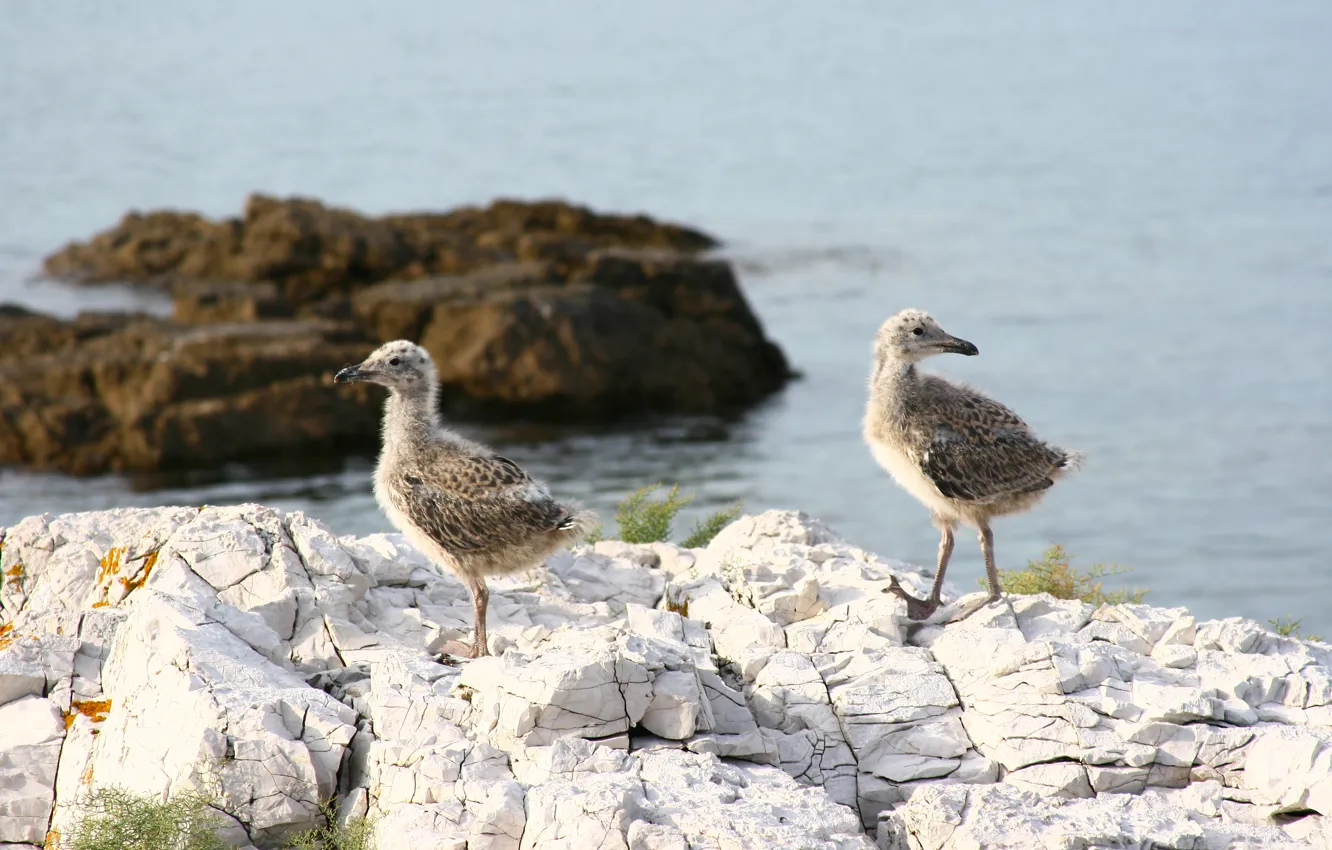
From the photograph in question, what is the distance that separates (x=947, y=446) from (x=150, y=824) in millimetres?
6175

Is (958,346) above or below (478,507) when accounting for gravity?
above

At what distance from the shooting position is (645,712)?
28.3ft

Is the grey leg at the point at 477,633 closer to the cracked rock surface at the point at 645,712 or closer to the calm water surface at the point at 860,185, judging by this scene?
the cracked rock surface at the point at 645,712

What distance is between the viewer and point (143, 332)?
108ft

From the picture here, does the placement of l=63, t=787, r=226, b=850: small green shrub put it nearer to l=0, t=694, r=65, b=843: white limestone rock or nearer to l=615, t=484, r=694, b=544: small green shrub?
l=0, t=694, r=65, b=843: white limestone rock

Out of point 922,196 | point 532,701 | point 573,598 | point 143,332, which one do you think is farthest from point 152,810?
point 922,196

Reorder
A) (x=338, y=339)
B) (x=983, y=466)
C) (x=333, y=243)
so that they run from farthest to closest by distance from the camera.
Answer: (x=333, y=243) < (x=338, y=339) < (x=983, y=466)

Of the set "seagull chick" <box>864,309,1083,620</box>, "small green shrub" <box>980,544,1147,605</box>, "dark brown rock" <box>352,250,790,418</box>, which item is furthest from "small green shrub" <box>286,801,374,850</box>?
"dark brown rock" <box>352,250,790,418</box>

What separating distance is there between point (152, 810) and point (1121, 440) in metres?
32.0

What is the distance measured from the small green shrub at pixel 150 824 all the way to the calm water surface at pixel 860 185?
681 inches

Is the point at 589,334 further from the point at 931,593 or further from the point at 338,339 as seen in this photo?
the point at 931,593

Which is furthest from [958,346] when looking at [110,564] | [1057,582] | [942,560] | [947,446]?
[110,564]

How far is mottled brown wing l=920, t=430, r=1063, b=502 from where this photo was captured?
11070mm

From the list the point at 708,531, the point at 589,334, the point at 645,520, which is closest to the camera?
the point at 645,520
